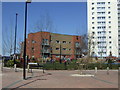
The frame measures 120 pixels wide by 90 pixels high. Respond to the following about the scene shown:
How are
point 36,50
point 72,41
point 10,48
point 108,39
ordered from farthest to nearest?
point 108,39 < point 72,41 < point 36,50 < point 10,48

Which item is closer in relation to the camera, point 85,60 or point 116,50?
point 85,60

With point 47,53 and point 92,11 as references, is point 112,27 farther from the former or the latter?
point 47,53

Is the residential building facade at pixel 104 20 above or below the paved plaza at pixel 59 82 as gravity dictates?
above

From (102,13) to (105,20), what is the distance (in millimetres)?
4044

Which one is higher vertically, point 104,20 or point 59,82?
point 104,20

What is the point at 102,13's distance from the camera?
101500mm

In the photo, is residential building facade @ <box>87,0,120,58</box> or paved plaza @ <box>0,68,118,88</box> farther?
residential building facade @ <box>87,0,120,58</box>

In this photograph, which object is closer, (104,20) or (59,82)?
(59,82)

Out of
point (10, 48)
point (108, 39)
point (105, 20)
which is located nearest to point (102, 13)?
point (105, 20)

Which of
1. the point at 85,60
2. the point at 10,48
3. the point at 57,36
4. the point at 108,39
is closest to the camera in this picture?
the point at 85,60

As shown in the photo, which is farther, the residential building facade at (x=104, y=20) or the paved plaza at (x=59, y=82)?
the residential building facade at (x=104, y=20)

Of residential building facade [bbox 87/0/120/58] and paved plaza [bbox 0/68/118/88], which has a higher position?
residential building facade [bbox 87/0/120/58]

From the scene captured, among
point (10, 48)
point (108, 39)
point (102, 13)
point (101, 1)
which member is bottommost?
point (10, 48)

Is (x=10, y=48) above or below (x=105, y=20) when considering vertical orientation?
below
